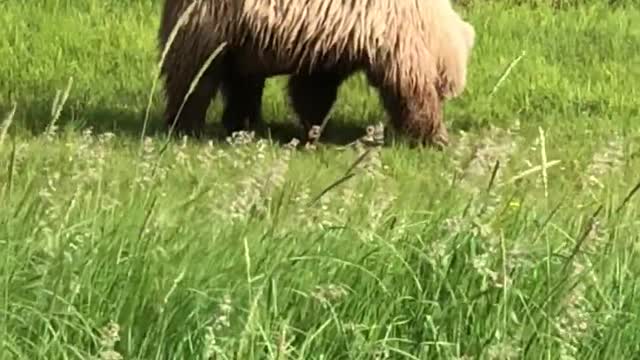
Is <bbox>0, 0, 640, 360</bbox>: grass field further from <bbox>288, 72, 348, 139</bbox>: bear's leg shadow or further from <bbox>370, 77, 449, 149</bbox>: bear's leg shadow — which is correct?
<bbox>288, 72, 348, 139</bbox>: bear's leg shadow

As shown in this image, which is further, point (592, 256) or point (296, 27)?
point (296, 27)

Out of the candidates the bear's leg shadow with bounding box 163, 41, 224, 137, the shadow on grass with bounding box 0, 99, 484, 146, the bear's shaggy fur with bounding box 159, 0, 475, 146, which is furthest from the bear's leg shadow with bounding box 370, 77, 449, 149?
the bear's leg shadow with bounding box 163, 41, 224, 137

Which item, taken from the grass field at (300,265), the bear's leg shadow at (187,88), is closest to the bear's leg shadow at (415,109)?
the bear's leg shadow at (187,88)

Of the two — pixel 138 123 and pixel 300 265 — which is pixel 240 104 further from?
pixel 300 265

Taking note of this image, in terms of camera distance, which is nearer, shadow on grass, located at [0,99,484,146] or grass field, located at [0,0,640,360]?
grass field, located at [0,0,640,360]

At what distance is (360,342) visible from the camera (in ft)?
15.8

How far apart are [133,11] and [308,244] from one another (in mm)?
8295

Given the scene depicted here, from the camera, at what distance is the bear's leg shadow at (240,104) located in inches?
392

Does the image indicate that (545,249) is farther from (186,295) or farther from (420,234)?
(186,295)

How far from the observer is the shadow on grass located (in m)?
9.56

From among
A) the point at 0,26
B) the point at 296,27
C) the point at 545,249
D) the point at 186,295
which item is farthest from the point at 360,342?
the point at 0,26

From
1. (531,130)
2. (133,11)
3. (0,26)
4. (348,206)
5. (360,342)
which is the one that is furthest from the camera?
(133,11)

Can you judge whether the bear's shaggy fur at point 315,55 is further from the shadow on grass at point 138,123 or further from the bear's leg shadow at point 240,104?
the shadow on grass at point 138,123

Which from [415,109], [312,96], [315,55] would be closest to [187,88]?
[315,55]
